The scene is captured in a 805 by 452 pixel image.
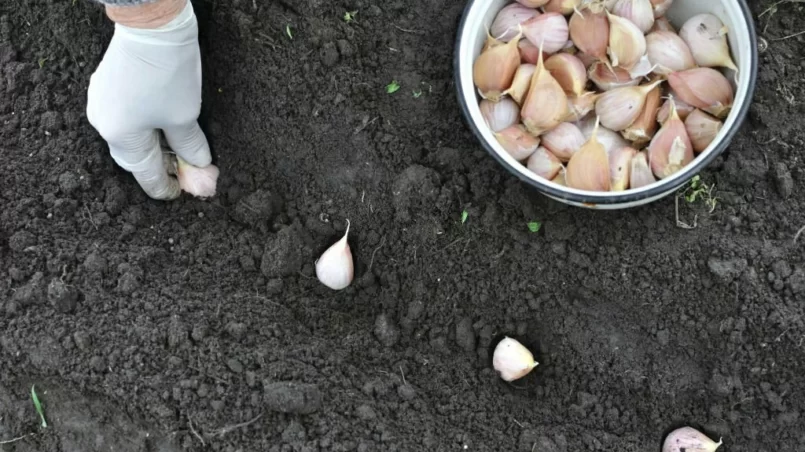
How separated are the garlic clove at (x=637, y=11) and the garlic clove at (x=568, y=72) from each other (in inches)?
4.4

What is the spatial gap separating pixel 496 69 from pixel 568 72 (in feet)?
0.42

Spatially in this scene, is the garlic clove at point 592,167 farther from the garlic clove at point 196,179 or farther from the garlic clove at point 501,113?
the garlic clove at point 196,179

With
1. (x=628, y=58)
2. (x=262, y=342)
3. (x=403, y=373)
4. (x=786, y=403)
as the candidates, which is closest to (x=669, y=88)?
(x=628, y=58)

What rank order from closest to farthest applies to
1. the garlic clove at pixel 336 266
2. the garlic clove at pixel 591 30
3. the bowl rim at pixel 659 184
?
the bowl rim at pixel 659 184, the garlic clove at pixel 591 30, the garlic clove at pixel 336 266

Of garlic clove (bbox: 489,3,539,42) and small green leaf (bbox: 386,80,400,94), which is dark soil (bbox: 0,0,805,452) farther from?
garlic clove (bbox: 489,3,539,42)

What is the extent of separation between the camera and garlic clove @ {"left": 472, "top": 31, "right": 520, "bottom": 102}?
51.6 inches

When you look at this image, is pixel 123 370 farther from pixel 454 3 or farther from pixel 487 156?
pixel 454 3

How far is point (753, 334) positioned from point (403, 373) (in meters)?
0.63

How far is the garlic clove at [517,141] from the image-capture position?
133cm

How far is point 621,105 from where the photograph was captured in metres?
1.31

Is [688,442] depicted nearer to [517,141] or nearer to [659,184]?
[659,184]

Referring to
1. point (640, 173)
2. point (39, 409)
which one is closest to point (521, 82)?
point (640, 173)

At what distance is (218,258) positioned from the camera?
1.47 m

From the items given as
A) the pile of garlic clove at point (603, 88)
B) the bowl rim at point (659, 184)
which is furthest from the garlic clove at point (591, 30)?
the bowl rim at point (659, 184)
